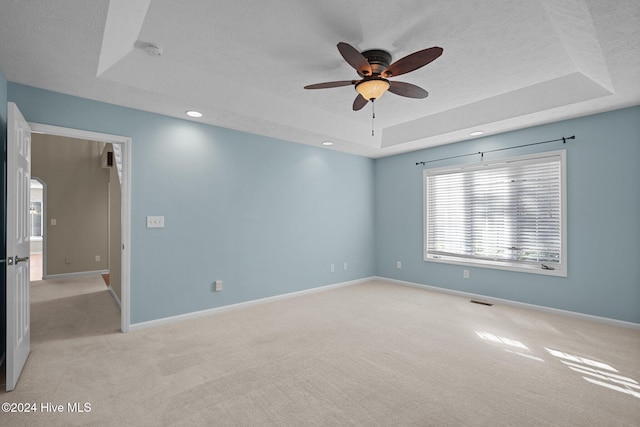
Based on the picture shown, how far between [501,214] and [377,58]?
3.14 m

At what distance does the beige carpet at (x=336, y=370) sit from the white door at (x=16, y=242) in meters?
0.23

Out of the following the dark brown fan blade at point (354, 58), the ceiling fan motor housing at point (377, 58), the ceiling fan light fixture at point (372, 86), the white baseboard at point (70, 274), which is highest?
the ceiling fan motor housing at point (377, 58)

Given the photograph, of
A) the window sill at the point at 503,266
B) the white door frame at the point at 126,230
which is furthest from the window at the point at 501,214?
the white door frame at the point at 126,230

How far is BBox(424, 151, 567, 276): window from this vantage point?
13.4 ft

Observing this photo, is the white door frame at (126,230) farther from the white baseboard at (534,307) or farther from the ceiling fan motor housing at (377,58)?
the white baseboard at (534,307)

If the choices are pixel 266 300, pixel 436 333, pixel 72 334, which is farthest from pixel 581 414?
pixel 72 334

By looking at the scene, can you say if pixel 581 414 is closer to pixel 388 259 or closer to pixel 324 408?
pixel 324 408

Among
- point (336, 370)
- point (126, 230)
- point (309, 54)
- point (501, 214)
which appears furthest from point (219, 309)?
point (501, 214)

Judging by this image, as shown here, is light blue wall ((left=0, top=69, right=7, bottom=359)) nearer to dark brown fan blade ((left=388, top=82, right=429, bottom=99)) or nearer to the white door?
the white door

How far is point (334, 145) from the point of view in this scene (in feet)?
16.9

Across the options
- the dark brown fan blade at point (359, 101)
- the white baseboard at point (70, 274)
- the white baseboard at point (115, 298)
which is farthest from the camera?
the white baseboard at point (70, 274)

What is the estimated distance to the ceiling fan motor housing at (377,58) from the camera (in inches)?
107

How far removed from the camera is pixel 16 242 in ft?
7.59

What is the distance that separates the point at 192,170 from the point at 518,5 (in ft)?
11.7
